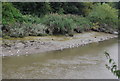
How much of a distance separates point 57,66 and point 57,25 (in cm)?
998

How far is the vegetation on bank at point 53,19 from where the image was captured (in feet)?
65.3

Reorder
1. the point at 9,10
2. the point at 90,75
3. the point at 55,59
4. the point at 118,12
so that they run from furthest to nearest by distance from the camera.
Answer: the point at 118,12 < the point at 9,10 < the point at 55,59 < the point at 90,75

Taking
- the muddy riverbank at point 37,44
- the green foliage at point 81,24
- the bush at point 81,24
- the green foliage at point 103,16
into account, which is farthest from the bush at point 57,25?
the green foliage at point 103,16

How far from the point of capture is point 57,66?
497 inches

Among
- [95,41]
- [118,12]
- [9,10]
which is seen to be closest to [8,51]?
[9,10]

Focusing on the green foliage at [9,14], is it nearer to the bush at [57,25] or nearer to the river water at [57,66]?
the bush at [57,25]

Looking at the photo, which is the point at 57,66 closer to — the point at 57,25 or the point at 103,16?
the point at 57,25

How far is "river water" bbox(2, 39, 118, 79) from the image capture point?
10.8 meters

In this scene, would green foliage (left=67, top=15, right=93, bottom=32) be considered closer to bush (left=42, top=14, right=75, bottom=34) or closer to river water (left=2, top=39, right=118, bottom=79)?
bush (left=42, top=14, right=75, bottom=34)

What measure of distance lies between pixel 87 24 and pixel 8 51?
44.3 feet

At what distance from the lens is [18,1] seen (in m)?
24.7

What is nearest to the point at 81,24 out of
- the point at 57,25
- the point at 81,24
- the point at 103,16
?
the point at 81,24

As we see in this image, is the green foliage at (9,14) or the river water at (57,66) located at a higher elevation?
the green foliage at (9,14)

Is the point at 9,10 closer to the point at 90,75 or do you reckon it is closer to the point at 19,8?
the point at 19,8
